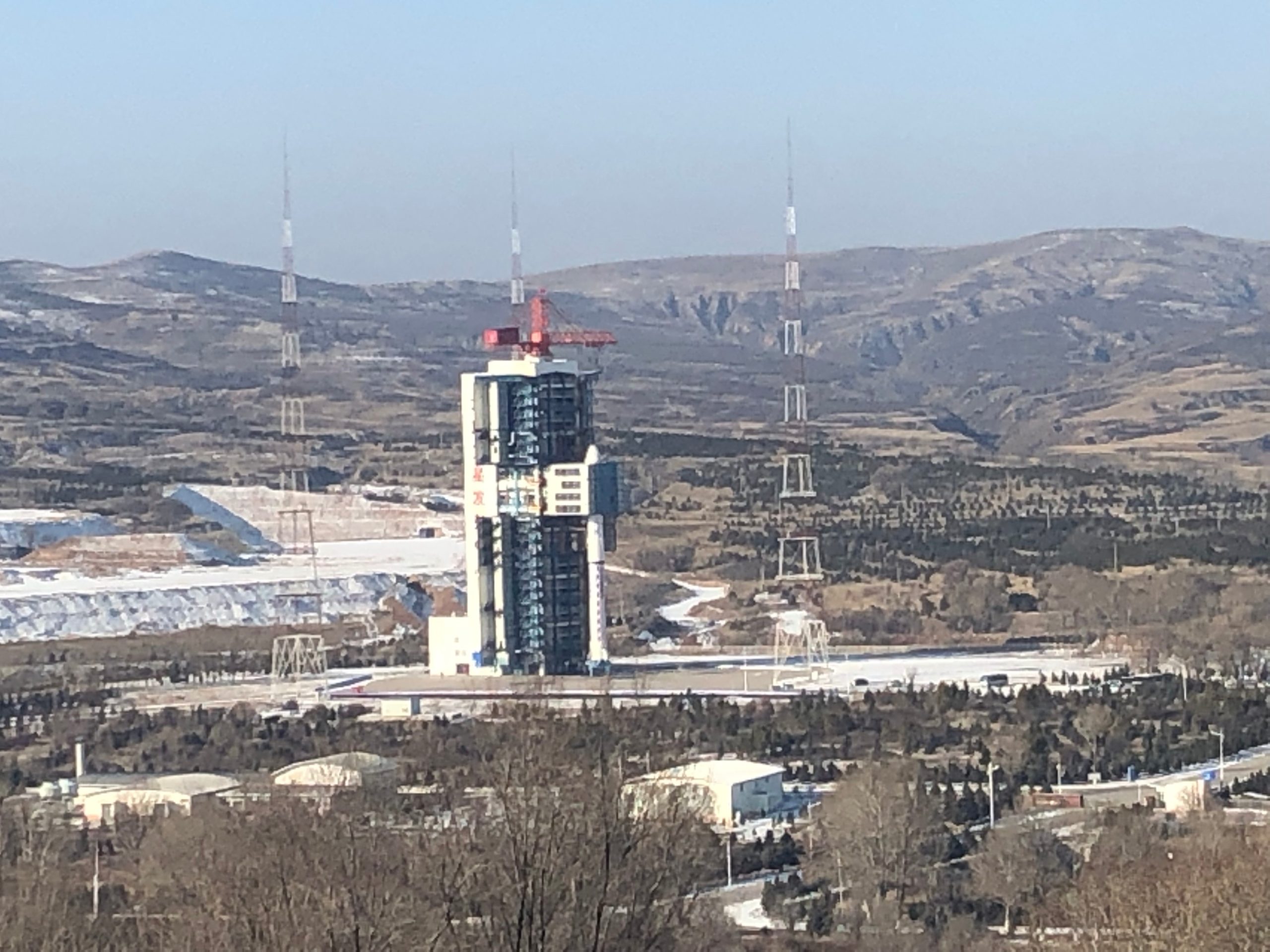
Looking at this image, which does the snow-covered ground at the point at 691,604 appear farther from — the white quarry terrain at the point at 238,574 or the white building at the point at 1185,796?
the white building at the point at 1185,796

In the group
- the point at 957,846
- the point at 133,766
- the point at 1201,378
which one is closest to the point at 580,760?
the point at 957,846

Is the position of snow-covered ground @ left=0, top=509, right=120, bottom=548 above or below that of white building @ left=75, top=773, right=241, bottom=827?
above

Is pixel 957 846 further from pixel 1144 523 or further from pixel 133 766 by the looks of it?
pixel 1144 523

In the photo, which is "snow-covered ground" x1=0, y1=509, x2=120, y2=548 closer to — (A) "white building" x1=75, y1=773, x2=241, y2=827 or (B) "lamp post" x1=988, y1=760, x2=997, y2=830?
(A) "white building" x1=75, y1=773, x2=241, y2=827

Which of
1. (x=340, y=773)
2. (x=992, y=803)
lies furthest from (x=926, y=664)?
(x=340, y=773)

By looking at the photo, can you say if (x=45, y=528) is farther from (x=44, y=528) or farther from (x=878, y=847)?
(x=878, y=847)

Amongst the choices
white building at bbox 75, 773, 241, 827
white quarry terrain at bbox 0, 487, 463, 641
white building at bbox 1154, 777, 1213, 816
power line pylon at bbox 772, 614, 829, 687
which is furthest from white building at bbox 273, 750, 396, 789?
white quarry terrain at bbox 0, 487, 463, 641
